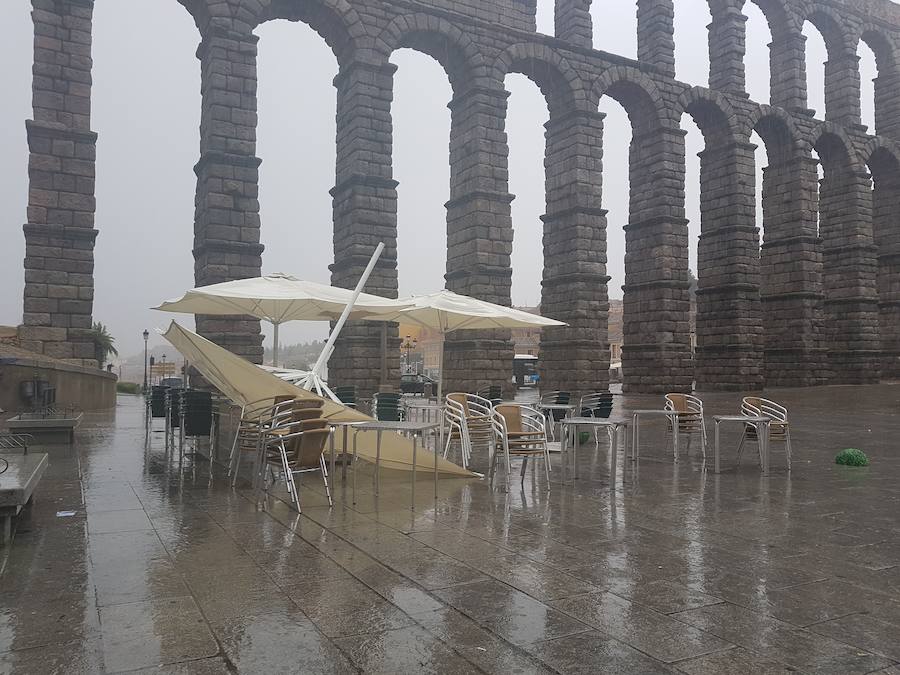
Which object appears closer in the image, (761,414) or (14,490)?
(14,490)

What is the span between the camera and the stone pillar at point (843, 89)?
30.7 metres

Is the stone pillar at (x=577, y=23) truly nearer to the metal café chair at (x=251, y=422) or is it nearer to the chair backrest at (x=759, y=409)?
the chair backrest at (x=759, y=409)

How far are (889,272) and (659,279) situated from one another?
643 inches

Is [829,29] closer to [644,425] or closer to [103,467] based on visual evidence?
[644,425]

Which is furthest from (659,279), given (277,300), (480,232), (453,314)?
(277,300)

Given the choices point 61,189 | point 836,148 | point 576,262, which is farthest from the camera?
point 836,148

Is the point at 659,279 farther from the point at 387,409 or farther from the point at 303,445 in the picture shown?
the point at 303,445

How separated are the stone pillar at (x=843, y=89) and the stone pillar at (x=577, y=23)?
14.0 meters

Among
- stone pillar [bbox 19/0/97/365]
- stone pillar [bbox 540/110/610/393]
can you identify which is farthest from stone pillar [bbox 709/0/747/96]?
stone pillar [bbox 19/0/97/365]

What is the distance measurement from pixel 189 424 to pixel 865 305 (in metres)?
32.0

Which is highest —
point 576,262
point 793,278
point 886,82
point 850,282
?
point 886,82

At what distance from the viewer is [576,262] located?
22.9m

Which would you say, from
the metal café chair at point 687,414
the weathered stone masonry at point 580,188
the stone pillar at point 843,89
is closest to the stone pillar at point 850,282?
the weathered stone masonry at point 580,188

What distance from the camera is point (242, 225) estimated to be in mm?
17906
